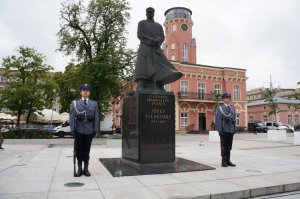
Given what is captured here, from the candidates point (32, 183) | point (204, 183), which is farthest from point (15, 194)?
point (204, 183)

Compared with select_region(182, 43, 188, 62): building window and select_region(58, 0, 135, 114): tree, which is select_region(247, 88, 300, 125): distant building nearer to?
select_region(182, 43, 188, 62): building window

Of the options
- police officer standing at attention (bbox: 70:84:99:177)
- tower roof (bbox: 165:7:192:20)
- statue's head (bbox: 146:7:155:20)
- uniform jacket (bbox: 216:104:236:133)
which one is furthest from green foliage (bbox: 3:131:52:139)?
tower roof (bbox: 165:7:192:20)

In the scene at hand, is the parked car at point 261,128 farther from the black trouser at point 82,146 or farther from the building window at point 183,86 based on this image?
the black trouser at point 82,146

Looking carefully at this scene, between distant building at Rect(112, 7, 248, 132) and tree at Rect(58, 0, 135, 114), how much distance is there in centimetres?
1343

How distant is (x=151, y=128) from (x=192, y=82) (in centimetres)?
3488

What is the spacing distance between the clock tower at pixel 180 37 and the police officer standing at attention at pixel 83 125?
130 ft

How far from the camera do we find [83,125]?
21.7 feet

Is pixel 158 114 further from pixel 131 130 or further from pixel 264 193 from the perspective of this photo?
pixel 264 193

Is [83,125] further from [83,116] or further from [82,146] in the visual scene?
[82,146]

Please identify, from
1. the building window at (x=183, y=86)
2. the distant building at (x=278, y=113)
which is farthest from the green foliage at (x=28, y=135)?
the distant building at (x=278, y=113)

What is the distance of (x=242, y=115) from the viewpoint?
4456 centimetres

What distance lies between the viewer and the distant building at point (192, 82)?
133ft

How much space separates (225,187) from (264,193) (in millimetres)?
732

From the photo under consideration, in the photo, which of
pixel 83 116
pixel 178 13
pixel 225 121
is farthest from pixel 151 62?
pixel 178 13
